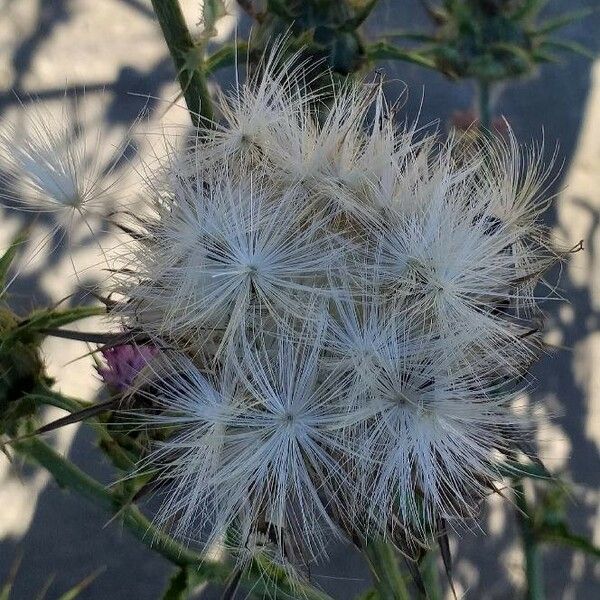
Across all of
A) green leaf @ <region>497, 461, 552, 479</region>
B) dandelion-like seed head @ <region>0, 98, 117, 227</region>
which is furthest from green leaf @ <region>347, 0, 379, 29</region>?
green leaf @ <region>497, 461, 552, 479</region>

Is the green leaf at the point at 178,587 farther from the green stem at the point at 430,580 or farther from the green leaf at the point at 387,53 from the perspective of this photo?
the green leaf at the point at 387,53

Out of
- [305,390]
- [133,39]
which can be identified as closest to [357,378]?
[305,390]

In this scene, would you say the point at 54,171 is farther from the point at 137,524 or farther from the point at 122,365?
the point at 137,524

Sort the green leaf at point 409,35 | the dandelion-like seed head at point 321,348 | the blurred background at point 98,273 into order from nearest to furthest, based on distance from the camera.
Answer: the dandelion-like seed head at point 321,348 < the green leaf at point 409,35 < the blurred background at point 98,273

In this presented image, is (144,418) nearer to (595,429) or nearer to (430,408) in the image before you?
(430,408)

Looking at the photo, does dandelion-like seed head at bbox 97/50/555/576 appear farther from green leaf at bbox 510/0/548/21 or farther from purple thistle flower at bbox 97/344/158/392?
green leaf at bbox 510/0/548/21

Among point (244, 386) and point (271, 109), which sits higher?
point (271, 109)

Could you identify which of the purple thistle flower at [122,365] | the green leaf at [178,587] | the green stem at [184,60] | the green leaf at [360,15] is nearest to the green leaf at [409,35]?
the green leaf at [360,15]
